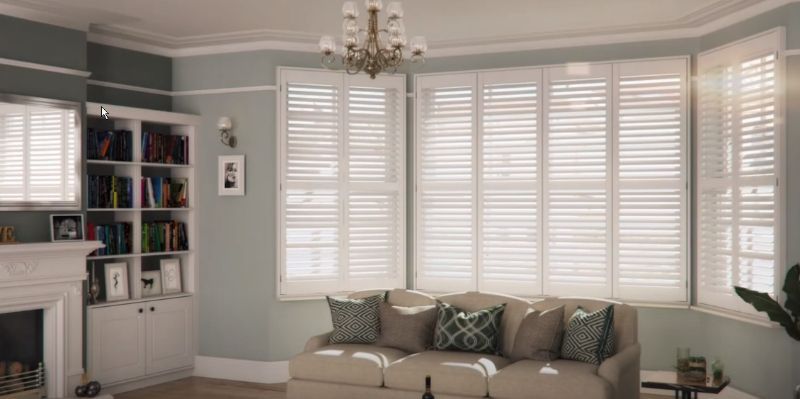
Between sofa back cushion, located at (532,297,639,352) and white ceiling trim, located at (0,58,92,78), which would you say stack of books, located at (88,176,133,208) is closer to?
white ceiling trim, located at (0,58,92,78)

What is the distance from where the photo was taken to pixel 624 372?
463 centimetres

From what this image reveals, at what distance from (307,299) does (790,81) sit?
3975 millimetres

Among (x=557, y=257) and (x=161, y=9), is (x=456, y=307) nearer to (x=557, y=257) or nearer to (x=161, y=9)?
(x=557, y=257)

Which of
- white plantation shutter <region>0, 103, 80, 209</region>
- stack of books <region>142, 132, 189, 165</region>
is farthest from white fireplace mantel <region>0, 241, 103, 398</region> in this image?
stack of books <region>142, 132, 189, 165</region>

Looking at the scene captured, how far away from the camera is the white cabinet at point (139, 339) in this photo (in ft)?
19.2

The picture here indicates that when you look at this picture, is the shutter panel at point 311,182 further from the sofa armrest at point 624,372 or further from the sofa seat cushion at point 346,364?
the sofa armrest at point 624,372

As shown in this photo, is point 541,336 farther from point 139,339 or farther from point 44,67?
point 44,67

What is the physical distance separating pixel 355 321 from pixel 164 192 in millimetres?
2188

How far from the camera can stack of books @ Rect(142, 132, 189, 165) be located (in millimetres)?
6301

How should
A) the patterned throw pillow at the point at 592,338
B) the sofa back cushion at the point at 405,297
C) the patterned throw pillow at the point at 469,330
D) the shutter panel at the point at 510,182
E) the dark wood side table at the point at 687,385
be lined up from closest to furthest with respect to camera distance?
the dark wood side table at the point at 687,385 → the patterned throw pillow at the point at 592,338 → the patterned throw pillow at the point at 469,330 → the sofa back cushion at the point at 405,297 → the shutter panel at the point at 510,182

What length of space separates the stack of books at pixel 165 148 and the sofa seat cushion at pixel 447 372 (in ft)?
9.26

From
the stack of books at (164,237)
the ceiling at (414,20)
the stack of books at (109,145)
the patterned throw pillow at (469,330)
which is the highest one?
the ceiling at (414,20)

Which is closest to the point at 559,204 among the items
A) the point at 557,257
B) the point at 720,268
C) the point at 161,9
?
the point at 557,257

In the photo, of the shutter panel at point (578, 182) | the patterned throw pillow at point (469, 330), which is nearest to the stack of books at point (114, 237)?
the patterned throw pillow at point (469, 330)
